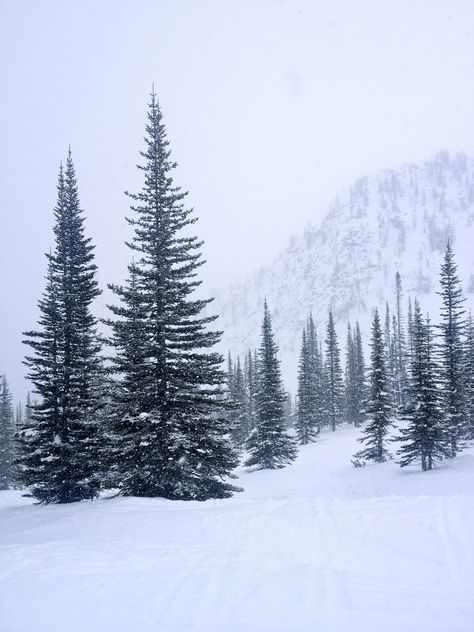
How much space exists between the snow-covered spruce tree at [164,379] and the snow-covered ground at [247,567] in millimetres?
2800

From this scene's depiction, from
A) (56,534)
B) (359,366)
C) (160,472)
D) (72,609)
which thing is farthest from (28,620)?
(359,366)

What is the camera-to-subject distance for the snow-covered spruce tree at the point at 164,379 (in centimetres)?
1595

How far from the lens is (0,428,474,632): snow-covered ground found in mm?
5816

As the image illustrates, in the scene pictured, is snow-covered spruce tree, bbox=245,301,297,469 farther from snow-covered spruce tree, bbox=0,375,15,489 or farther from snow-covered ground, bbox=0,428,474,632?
snow-covered spruce tree, bbox=0,375,15,489

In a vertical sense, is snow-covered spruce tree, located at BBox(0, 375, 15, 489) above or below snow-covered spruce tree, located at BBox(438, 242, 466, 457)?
below

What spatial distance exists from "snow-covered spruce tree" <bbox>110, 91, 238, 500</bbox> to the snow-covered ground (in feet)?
9.19

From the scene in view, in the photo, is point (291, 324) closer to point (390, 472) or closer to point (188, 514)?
point (390, 472)

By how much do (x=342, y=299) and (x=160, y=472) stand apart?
579ft

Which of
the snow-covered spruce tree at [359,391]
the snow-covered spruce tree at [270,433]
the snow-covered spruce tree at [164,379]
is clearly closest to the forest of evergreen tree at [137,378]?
the snow-covered spruce tree at [164,379]

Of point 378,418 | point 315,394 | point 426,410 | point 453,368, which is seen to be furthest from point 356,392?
point 426,410

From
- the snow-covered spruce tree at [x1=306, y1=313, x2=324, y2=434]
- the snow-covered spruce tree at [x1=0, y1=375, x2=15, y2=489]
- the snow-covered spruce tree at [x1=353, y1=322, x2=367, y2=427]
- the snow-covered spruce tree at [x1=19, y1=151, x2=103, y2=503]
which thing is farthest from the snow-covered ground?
the snow-covered spruce tree at [x1=353, y1=322, x2=367, y2=427]

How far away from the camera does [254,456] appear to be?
35.0m

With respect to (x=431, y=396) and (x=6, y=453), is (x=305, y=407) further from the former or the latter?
(x=6, y=453)

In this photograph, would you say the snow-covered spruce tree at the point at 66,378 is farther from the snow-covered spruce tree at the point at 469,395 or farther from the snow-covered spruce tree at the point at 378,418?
the snow-covered spruce tree at the point at 469,395
